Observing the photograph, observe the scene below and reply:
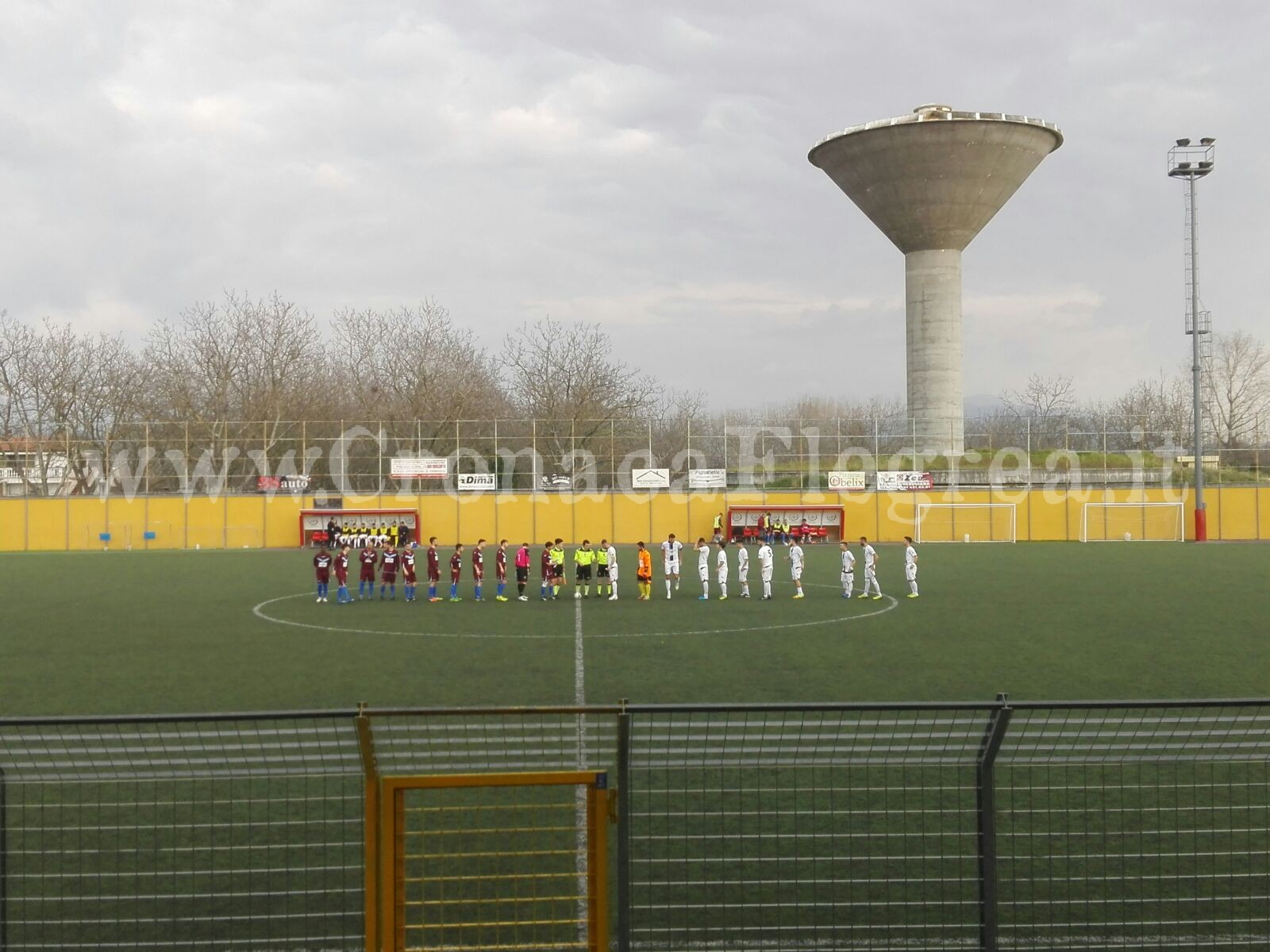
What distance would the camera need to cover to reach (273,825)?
883 cm

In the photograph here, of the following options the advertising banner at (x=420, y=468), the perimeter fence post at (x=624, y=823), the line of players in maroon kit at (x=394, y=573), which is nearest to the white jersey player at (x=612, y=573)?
the line of players in maroon kit at (x=394, y=573)

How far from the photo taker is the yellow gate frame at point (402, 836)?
205 inches

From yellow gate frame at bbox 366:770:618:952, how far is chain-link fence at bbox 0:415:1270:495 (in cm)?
5093

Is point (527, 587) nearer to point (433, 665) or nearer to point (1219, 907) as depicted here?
point (433, 665)

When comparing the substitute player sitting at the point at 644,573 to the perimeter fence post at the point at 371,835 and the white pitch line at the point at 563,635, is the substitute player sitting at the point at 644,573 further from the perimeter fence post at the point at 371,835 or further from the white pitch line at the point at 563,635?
the perimeter fence post at the point at 371,835

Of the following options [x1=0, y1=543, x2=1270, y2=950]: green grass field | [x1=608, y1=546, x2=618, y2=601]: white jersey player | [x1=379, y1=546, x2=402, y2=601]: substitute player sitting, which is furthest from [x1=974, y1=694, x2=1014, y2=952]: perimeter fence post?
[x1=379, y1=546, x2=402, y2=601]: substitute player sitting

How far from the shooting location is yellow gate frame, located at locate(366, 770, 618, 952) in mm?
5211

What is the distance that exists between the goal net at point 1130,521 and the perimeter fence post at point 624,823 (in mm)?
54784

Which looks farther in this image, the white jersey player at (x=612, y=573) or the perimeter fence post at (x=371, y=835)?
the white jersey player at (x=612, y=573)

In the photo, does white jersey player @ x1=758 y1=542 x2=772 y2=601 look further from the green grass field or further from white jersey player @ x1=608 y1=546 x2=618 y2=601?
white jersey player @ x1=608 y1=546 x2=618 y2=601

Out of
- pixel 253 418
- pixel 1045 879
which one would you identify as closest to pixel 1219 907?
pixel 1045 879

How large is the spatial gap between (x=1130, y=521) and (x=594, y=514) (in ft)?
87.2

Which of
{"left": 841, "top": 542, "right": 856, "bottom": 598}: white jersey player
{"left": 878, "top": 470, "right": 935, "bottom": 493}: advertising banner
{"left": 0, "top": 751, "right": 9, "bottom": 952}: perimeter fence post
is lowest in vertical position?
{"left": 841, "top": 542, "right": 856, "bottom": 598}: white jersey player

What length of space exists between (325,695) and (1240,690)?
12062 mm
